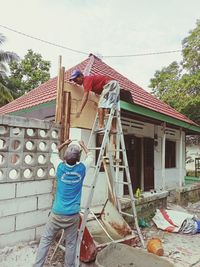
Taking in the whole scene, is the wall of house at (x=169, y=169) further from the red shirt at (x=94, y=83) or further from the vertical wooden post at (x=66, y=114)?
the vertical wooden post at (x=66, y=114)

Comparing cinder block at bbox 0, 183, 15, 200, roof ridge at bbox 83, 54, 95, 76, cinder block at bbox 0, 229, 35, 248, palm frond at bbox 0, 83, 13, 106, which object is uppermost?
palm frond at bbox 0, 83, 13, 106

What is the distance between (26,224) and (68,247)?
954mm

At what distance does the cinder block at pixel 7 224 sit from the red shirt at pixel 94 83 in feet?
8.57

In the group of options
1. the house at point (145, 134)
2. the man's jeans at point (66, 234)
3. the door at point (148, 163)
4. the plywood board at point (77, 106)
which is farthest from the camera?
the door at point (148, 163)

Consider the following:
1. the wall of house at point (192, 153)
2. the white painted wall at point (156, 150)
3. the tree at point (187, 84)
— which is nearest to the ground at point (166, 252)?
the white painted wall at point (156, 150)

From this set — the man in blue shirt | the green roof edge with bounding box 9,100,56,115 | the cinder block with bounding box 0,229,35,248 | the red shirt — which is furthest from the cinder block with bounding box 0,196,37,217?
the green roof edge with bounding box 9,100,56,115

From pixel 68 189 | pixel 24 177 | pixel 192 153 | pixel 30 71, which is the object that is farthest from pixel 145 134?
pixel 192 153

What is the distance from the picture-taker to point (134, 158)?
9.52 m

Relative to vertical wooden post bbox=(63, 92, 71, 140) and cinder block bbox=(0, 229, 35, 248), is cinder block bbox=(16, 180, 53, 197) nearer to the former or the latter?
cinder block bbox=(0, 229, 35, 248)

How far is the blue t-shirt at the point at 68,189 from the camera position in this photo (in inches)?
142

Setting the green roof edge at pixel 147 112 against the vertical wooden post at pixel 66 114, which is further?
the green roof edge at pixel 147 112

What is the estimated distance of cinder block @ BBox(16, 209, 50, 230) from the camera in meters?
4.20

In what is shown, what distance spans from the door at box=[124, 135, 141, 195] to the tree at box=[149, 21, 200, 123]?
21.2 feet

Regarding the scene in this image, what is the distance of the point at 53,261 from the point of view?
426 centimetres
